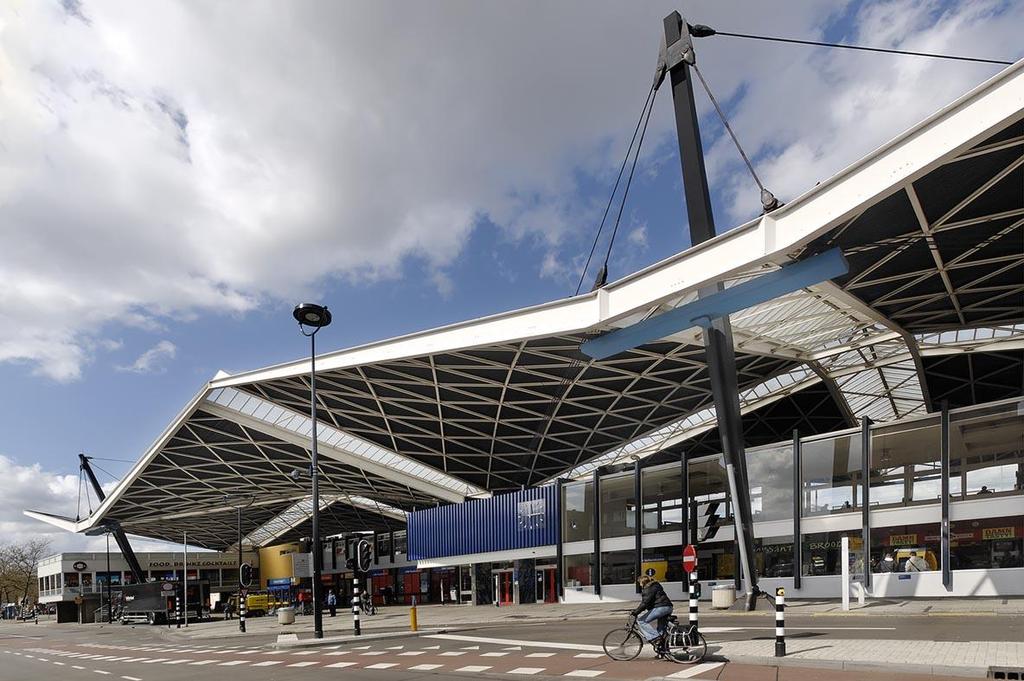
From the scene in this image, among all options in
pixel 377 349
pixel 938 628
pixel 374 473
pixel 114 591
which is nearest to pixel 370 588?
pixel 374 473

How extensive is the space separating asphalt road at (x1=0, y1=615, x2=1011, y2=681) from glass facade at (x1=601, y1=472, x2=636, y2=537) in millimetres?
14060

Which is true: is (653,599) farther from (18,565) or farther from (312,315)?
(18,565)

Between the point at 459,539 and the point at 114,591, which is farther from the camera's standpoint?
the point at 114,591

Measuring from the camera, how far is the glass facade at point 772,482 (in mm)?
33406

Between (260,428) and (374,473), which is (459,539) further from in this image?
(260,428)

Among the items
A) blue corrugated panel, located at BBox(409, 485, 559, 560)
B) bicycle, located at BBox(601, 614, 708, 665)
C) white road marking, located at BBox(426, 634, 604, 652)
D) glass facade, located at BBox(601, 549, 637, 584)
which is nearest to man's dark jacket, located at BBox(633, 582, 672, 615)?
bicycle, located at BBox(601, 614, 708, 665)

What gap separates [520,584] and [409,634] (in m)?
21.3

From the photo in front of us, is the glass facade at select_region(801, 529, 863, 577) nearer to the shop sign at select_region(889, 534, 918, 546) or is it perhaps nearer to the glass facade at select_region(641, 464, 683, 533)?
the shop sign at select_region(889, 534, 918, 546)

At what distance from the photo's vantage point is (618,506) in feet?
132

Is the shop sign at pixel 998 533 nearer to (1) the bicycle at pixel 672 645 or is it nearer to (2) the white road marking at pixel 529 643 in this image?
(2) the white road marking at pixel 529 643

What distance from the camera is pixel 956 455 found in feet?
94.8

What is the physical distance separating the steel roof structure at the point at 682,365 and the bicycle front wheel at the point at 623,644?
9.79 m

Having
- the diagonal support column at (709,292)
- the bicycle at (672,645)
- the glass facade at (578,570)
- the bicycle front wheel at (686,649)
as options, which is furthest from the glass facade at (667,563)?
Result: the bicycle front wheel at (686,649)

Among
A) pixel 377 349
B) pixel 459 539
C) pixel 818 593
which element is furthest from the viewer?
pixel 459 539
